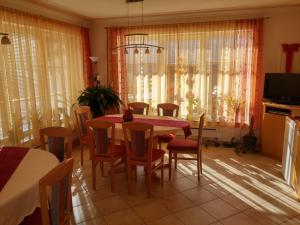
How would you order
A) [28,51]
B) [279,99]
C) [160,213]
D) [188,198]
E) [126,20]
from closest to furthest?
[160,213]
[188,198]
[28,51]
[279,99]
[126,20]

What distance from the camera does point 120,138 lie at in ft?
10.3

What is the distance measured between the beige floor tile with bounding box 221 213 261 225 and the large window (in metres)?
2.49

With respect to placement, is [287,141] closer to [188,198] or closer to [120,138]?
[188,198]

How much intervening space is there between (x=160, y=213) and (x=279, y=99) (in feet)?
9.94

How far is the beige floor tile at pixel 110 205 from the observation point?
2.76 meters

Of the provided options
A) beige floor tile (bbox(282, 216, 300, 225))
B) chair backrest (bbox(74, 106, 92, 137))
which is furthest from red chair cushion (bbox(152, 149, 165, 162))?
beige floor tile (bbox(282, 216, 300, 225))

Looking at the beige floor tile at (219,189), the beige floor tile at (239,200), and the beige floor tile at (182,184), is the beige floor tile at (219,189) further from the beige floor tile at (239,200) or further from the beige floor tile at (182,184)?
the beige floor tile at (182,184)

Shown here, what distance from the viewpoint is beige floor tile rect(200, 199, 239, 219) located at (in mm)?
2684

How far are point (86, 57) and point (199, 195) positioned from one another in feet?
12.6

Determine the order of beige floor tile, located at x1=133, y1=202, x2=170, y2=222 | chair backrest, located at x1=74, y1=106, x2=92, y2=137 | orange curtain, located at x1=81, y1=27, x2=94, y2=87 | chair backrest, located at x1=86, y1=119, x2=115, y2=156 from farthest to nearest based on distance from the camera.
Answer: orange curtain, located at x1=81, y1=27, x2=94, y2=87
chair backrest, located at x1=74, y1=106, x2=92, y2=137
chair backrest, located at x1=86, y1=119, x2=115, y2=156
beige floor tile, located at x1=133, y1=202, x2=170, y2=222

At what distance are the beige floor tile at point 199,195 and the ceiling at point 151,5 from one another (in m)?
2.91

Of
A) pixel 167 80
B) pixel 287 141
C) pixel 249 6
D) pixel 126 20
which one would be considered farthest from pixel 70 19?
pixel 287 141

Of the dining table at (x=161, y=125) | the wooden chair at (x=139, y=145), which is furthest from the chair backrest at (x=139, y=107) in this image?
the wooden chair at (x=139, y=145)

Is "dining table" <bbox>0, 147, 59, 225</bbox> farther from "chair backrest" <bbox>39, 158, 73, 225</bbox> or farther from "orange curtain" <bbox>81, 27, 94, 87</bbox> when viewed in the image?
"orange curtain" <bbox>81, 27, 94, 87</bbox>
